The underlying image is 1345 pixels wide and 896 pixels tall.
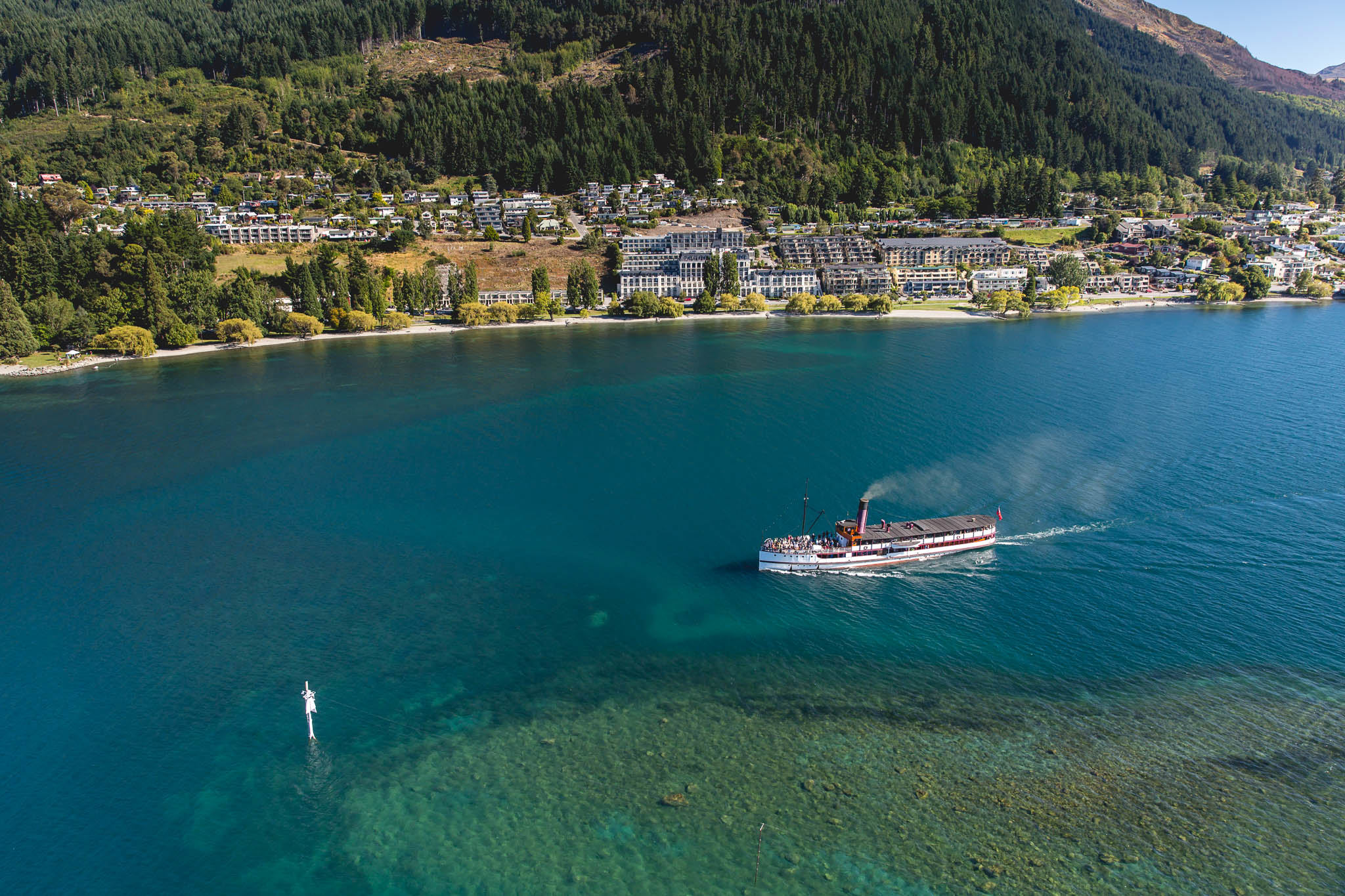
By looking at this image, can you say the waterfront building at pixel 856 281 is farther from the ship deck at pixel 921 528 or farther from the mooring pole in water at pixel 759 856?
the mooring pole in water at pixel 759 856

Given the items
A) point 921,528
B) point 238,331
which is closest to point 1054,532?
point 921,528

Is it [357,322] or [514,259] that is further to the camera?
[514,259]

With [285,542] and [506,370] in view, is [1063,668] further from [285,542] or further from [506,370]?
[506,370]

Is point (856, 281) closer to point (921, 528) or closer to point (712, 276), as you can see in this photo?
point (712, 276)

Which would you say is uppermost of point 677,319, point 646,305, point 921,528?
point 646,305

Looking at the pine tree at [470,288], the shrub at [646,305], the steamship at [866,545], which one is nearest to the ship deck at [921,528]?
the steamship at [866,545]

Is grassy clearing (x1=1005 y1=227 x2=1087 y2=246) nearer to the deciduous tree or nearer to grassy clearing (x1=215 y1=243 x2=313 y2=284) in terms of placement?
grassy clearing (x1=215 y1=243 x2=313 y2=284)

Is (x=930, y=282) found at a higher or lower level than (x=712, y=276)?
lower
